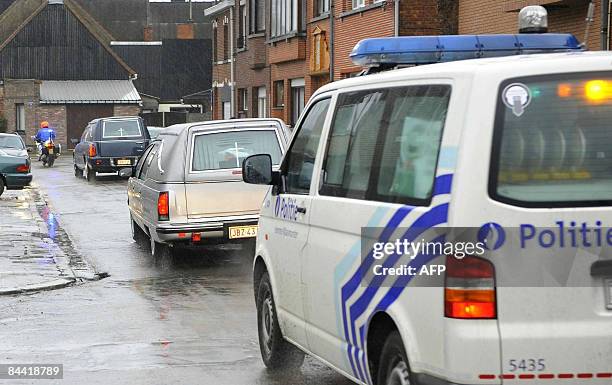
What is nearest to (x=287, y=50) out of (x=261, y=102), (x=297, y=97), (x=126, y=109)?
(x=297, y=97)

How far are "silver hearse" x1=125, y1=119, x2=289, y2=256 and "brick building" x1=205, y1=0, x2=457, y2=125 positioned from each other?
11.0 m

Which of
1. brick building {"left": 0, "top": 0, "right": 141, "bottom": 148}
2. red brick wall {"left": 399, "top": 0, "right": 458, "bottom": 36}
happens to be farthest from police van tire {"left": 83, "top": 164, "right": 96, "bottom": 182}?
brick building {"left": 0, "top": 0, "right": 141, "bottom": 148}

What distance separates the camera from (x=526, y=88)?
5059 mm

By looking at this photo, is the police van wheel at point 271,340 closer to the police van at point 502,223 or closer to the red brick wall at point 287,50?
the police van at point 502,223

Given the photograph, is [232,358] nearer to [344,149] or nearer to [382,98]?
[344,149]

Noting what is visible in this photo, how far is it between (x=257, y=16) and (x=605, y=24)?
26279 millimetres

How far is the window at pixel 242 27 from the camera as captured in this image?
4700cm

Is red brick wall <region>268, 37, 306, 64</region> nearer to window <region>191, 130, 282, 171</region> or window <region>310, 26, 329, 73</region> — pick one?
window <region>310, 26, 329, 73</region>

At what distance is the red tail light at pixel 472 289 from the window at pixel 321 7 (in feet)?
93.9

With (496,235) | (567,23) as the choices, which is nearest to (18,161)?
(567,23)

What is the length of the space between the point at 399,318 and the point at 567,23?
14.2 meters

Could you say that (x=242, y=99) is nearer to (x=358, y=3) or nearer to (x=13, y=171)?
(x=358, y=3)

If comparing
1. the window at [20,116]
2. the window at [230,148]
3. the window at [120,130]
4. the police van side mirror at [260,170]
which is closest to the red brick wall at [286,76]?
the window at [120,130]

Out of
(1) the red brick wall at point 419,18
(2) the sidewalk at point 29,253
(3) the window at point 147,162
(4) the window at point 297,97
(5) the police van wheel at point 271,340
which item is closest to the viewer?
(5) the police van wheel at point 271,340
